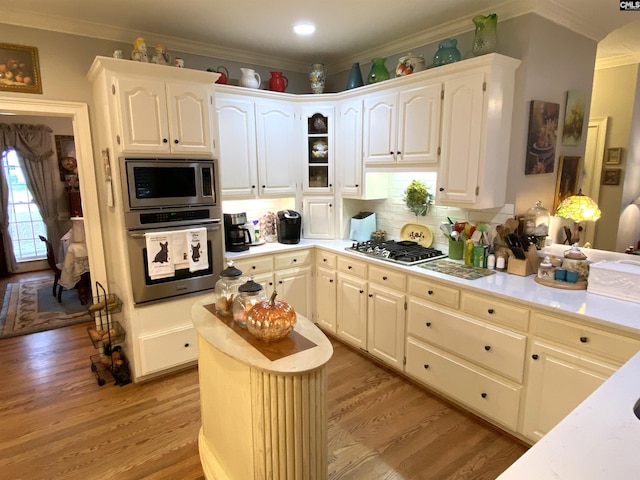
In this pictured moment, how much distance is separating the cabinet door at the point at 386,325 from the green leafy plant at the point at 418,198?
0.84 m

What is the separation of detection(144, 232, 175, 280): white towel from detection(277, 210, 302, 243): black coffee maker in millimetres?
1140

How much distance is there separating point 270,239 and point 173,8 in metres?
2.08

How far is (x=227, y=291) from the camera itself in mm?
1875

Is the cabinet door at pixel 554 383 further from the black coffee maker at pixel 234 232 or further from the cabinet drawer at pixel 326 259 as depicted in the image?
the black coffee maker at pixel 234 232

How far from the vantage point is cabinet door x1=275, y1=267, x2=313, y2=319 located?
11.8 feet

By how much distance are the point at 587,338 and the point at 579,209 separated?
49.8 inches

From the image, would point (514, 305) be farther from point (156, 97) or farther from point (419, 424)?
point (156, 97)

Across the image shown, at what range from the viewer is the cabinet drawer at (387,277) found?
2.87 m

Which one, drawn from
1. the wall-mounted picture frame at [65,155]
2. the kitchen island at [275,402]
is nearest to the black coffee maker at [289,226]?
the kitchen island at [275,402]

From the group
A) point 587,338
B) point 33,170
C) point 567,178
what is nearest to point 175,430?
point 587,338

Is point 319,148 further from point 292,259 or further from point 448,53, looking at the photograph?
point 448,53

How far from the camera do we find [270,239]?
389 cm

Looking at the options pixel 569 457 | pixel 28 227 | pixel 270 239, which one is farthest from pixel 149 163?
pixel 28 227

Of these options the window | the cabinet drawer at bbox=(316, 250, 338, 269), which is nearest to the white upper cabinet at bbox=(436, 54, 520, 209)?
the cabinet drawer at bbox=(316, 250, 338, 269)
